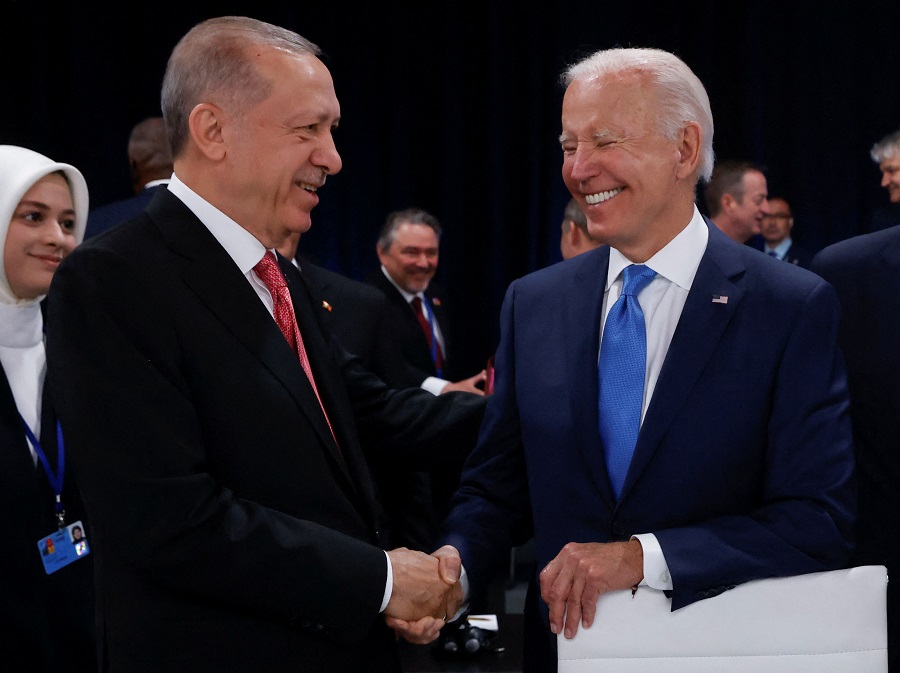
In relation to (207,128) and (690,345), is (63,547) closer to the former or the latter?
(207,128)

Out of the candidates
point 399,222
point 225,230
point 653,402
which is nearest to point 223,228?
point 225,230

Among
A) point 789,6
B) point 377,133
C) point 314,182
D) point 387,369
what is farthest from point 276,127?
point 789,6

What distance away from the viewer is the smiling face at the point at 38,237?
91.2 inches

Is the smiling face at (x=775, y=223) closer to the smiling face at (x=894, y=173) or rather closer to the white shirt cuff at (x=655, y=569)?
the smiling face at (x=894, y=173)

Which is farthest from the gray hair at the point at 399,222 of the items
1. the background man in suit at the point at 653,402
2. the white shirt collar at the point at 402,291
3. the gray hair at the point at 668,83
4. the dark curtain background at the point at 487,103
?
the gray hair at the point at 668,83

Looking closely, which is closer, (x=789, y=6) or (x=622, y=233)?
(x=622, y=233)

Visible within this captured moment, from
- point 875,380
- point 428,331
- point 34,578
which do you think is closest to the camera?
point 34,578

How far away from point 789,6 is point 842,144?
1.03 metres

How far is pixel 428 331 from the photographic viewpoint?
20.5 feet

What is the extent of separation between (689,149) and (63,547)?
4.89ft

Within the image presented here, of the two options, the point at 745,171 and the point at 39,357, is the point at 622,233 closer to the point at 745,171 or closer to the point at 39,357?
the point at 39,357

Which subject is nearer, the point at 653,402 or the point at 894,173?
the point at 653,402

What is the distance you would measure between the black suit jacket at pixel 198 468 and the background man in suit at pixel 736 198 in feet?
14.3

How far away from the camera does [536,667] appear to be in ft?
6.39
